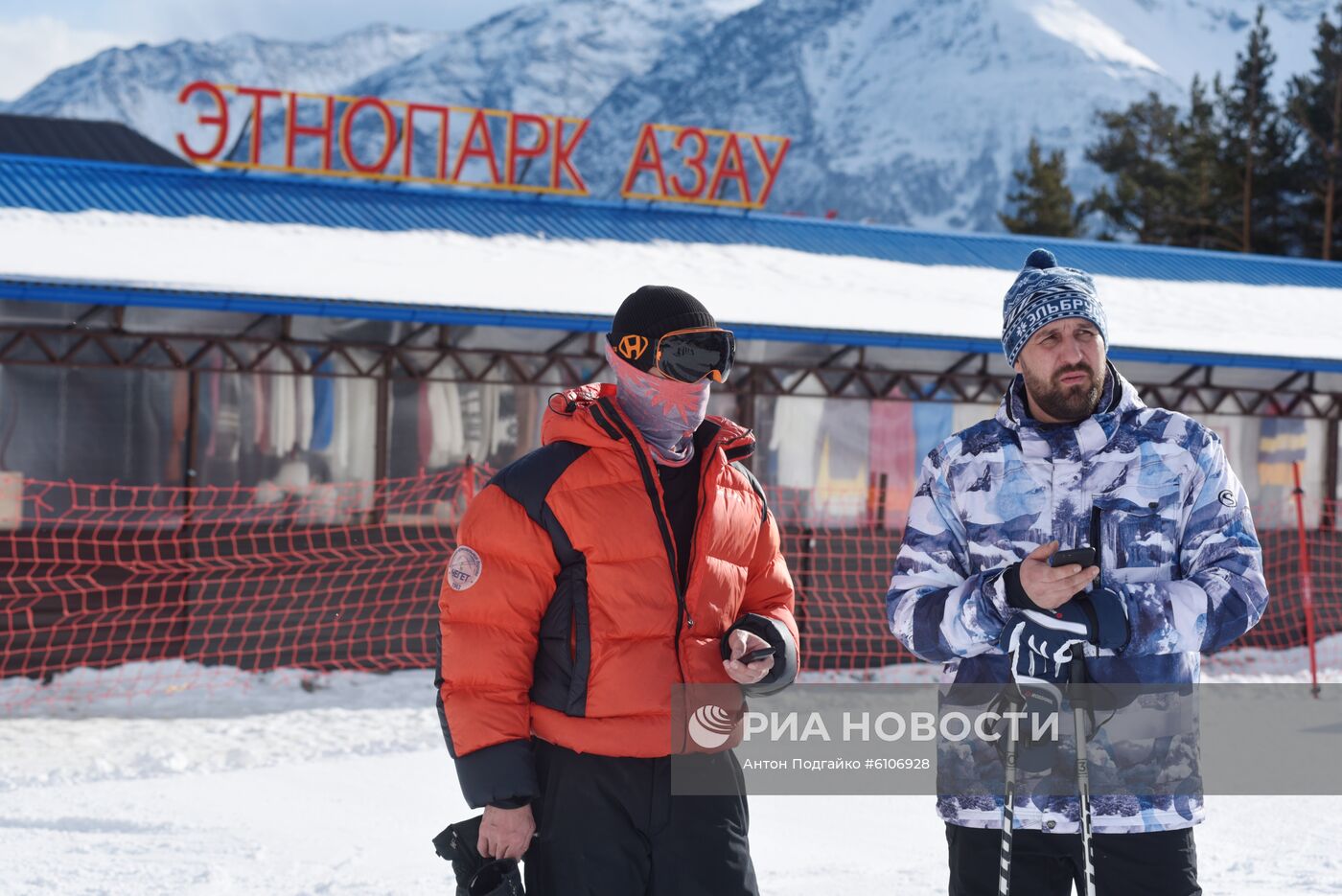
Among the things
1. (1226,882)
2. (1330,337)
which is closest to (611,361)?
(1226,882)

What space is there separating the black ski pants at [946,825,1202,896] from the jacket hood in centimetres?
105

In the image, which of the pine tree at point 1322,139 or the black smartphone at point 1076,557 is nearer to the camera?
the black smartphone at point 1076,557

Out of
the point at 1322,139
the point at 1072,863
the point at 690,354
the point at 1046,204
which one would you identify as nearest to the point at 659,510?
the point at 690,354

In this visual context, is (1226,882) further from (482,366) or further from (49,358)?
(49,358)

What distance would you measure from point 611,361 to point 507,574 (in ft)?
1.96

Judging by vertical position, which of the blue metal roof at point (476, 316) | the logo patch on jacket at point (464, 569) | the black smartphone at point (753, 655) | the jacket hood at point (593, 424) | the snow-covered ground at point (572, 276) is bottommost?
the black smartphone at point (753, 655)

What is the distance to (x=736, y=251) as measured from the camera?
1409 cm

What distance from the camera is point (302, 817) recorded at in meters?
6.00

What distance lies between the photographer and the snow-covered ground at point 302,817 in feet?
16.6

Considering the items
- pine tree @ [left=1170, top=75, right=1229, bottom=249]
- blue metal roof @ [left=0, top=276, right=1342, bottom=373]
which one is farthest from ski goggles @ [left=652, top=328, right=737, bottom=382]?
pine tree @ [left=1170, top=75, right=1229, bottom=249]

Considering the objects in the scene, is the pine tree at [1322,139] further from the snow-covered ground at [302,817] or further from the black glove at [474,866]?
the black glove at [474,866]

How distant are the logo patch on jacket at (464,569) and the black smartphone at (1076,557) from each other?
121 centimetres

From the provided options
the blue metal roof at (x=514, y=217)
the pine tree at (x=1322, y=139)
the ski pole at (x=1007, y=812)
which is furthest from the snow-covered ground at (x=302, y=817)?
→ the pine tree at (x=1322, y=139)

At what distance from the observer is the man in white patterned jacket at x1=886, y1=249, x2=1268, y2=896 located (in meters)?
2.75
